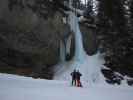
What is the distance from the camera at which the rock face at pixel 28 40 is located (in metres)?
26.7

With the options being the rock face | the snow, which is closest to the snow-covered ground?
the rock face

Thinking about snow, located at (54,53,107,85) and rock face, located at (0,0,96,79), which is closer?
rock face, located at (0,0,96,79)

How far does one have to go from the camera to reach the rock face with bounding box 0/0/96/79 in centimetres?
2669

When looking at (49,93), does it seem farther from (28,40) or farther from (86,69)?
(86,69)

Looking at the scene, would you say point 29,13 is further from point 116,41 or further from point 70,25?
point 116,41

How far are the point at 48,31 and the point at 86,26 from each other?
20.2 feet

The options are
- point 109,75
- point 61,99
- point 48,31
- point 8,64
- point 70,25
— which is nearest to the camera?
point 61,99

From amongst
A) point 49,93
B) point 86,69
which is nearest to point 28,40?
point 86,69

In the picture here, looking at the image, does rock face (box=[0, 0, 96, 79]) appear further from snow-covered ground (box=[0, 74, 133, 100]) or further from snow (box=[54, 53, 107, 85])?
snow-covered ground (box=[0, 74, 133, 100])

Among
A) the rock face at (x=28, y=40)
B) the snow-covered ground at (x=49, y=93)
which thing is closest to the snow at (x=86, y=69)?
the rock face at (x=28, y=40)

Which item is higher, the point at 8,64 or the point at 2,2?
the point at 2,2

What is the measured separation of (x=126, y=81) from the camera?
2734 cm

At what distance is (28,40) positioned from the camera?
2798 cm

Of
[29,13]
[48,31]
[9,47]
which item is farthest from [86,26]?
[9,47]
